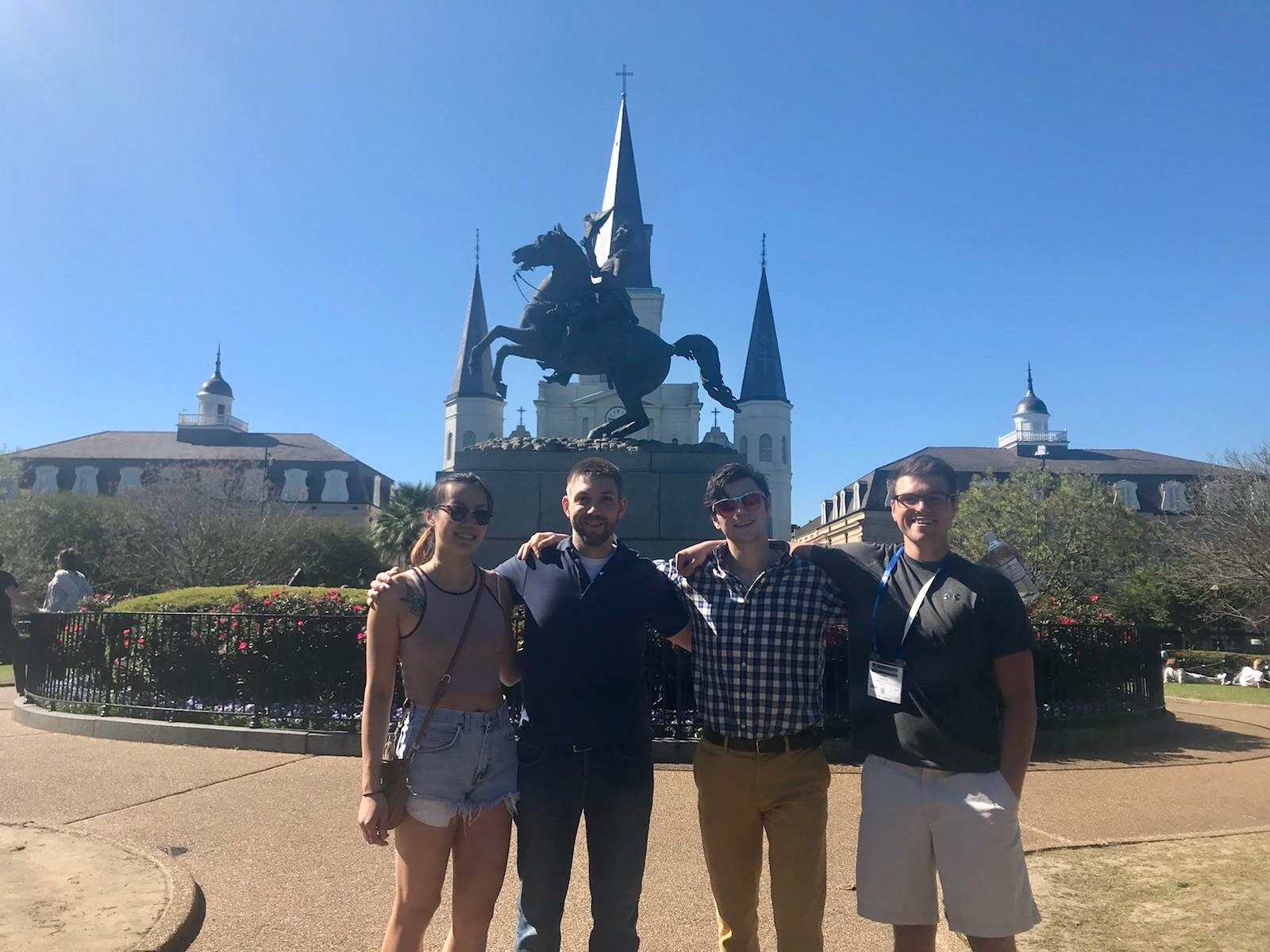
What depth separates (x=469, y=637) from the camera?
3152mm

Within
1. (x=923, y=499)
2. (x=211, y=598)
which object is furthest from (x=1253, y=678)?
(x=923, y=499)

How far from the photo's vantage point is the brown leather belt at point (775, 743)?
3238 mm

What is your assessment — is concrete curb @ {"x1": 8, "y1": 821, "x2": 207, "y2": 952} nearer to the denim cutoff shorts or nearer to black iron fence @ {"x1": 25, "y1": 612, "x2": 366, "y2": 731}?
the denim cutoff shorts

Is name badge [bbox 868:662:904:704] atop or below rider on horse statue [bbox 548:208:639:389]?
below

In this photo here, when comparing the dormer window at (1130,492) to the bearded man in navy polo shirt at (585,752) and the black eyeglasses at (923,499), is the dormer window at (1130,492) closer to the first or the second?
the black eyeglasses at (923,499)

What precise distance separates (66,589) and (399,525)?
1896 centimetres

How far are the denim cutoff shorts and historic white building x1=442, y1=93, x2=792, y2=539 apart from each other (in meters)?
59.5

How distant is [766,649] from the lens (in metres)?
3.29

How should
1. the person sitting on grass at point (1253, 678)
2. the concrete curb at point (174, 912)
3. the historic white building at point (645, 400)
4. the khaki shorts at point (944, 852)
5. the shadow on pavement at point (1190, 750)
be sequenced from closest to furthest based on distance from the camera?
the khaki shorts at point (944, 852) < the concrete curb at point (174, 912) < the shadow on pavement at point (1190, 750) < the person sitting on grass at point (1253, 678) < the historic white building at point (645, 400)

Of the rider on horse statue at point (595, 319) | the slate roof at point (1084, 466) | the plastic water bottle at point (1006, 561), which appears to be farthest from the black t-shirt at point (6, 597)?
the slate roof at point (1084, 466)

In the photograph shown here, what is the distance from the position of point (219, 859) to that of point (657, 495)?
318 inches

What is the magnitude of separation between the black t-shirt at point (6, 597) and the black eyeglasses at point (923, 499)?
11.1m

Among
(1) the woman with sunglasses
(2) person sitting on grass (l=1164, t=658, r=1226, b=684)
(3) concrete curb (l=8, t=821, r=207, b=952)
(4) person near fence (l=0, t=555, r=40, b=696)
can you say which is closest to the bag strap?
(1) the woman with sunglasses

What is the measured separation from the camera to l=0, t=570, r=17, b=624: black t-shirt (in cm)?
1066
